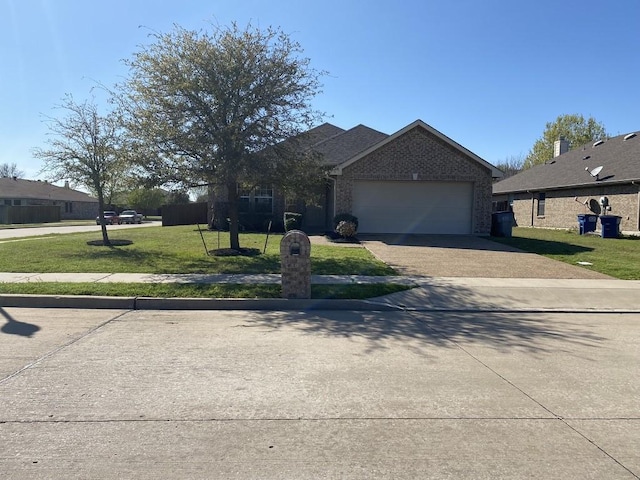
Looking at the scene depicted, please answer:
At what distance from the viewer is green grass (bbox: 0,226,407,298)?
30.5 ft

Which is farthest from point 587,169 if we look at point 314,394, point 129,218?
point 129,218

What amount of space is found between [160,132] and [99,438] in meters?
9.93

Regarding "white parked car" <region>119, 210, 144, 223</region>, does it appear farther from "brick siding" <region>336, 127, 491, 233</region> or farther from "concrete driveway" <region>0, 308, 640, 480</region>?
"concrete driveway" <region>0, 308, 640, 480</region>

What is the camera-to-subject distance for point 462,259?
47.2 ft

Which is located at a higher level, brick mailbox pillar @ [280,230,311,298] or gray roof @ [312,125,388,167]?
gray roof @ [312,125,388,167]

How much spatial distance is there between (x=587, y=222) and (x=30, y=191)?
184 feet

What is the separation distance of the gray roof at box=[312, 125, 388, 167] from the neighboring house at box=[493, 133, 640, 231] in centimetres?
1102

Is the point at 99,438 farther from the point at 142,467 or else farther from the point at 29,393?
the point at 29,393

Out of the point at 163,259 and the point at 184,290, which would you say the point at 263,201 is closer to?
the point at 163,259

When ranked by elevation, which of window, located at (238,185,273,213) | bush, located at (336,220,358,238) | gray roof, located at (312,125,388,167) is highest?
gray roof, located at (312,125,388,167)

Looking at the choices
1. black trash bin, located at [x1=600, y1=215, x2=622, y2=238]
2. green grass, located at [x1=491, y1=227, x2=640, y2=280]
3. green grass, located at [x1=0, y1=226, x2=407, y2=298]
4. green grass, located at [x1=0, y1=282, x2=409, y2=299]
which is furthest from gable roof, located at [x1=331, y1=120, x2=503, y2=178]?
green grass, located at [x1=0, y1=282, x2=409, y2=299]

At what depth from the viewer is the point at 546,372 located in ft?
17.3

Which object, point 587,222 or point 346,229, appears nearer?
point 346,229

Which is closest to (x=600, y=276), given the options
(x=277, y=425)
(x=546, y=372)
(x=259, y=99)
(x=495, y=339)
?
(x=495, y=339)
